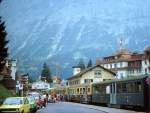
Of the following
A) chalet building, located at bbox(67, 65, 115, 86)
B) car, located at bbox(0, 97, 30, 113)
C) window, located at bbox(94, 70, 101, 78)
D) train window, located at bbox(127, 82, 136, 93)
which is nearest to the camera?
car, located at bbox(0, 97, 30, 113)

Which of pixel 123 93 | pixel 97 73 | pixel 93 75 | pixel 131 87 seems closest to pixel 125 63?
pixel 97 73

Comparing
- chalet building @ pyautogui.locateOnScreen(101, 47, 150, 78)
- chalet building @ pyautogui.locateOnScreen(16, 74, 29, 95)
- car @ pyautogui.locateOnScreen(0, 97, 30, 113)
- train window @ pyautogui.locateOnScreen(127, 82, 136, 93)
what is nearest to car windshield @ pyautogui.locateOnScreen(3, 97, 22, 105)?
car @ pyautogui.locateOnScreen(0, 97, 30, 113)

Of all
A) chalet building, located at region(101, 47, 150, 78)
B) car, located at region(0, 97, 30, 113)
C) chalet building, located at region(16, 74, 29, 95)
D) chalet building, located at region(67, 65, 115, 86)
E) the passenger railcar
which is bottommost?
car, located at region(0, 97, 30, 113)

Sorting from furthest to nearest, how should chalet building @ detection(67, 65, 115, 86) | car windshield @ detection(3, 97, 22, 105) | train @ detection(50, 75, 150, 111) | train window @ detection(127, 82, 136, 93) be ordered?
chalet building @ detection(67, 65, 115, 86)
train window @ detection(127, 82, 136, 93)
train @ detection(50, 75, 150, 111)
car windshield @ detection(3, 97, 22, 105)

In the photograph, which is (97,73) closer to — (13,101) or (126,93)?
(126,93)

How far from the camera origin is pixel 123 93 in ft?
158

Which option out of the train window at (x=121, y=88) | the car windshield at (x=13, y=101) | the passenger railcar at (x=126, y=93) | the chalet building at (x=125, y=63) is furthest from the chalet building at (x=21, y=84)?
the chalet building at (x=125, y=63)

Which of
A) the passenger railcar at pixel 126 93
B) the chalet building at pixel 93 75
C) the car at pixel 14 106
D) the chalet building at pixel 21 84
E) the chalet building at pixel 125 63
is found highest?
the chalet building at pixel 125 63

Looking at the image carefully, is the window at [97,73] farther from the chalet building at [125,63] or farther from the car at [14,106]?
the car at [14,106]

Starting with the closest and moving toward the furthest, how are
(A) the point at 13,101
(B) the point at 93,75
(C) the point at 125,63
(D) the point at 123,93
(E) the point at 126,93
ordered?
(A) the point at 13,101 → (E) the point at 126,93 → (D) the point at 123,93 → (B) the point at 93,75 → (C) the point at 125,63

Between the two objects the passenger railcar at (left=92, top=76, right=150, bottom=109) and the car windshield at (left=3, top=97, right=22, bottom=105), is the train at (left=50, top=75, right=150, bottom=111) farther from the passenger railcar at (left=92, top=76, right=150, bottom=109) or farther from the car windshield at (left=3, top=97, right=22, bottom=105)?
the car windshield at (left=3, top=97, right=22, bottom=105)

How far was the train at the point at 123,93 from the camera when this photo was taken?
41375mm

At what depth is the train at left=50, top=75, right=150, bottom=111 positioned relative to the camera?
41.4 m

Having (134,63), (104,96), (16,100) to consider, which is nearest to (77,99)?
(104,96)
